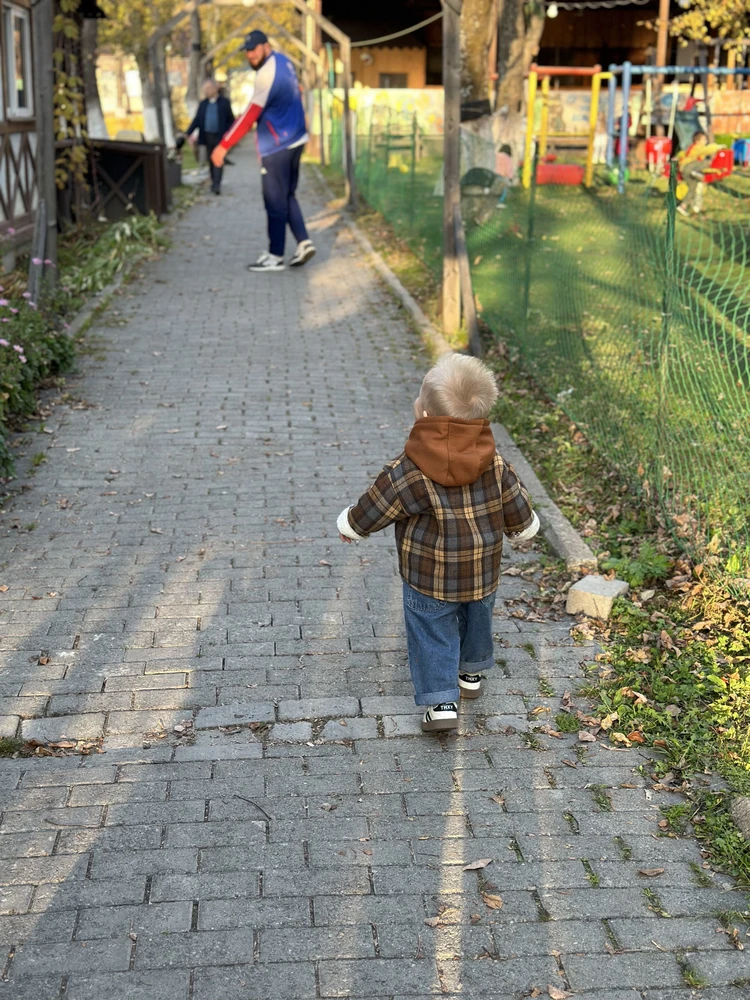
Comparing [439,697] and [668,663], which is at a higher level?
[439,697]

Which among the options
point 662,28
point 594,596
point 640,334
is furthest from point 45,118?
point 662,28

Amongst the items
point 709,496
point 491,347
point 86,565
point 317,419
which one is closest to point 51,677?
point 86,565

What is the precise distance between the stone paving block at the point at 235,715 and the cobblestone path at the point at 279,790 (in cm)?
1

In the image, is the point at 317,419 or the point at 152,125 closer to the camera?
the point at 317,419

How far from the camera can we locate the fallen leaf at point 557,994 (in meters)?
2.87

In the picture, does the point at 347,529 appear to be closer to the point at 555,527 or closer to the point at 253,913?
the point at 253,913

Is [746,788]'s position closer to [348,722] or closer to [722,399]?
[348,722]

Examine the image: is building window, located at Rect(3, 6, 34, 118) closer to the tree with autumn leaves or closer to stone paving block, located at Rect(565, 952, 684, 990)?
the tree with autumn leaves

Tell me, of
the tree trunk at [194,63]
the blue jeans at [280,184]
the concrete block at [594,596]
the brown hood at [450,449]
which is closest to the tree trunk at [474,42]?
the blue jeans at [280,184]

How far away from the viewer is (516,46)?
18.2 meters

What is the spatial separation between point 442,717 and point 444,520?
0.70m

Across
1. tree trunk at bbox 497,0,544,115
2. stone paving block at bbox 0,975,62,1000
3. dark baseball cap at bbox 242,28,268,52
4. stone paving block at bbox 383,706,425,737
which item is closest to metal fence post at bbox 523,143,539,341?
dark baseball cap at bbox 242,28,268,52

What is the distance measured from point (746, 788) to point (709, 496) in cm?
223

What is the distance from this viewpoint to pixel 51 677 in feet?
14.6
